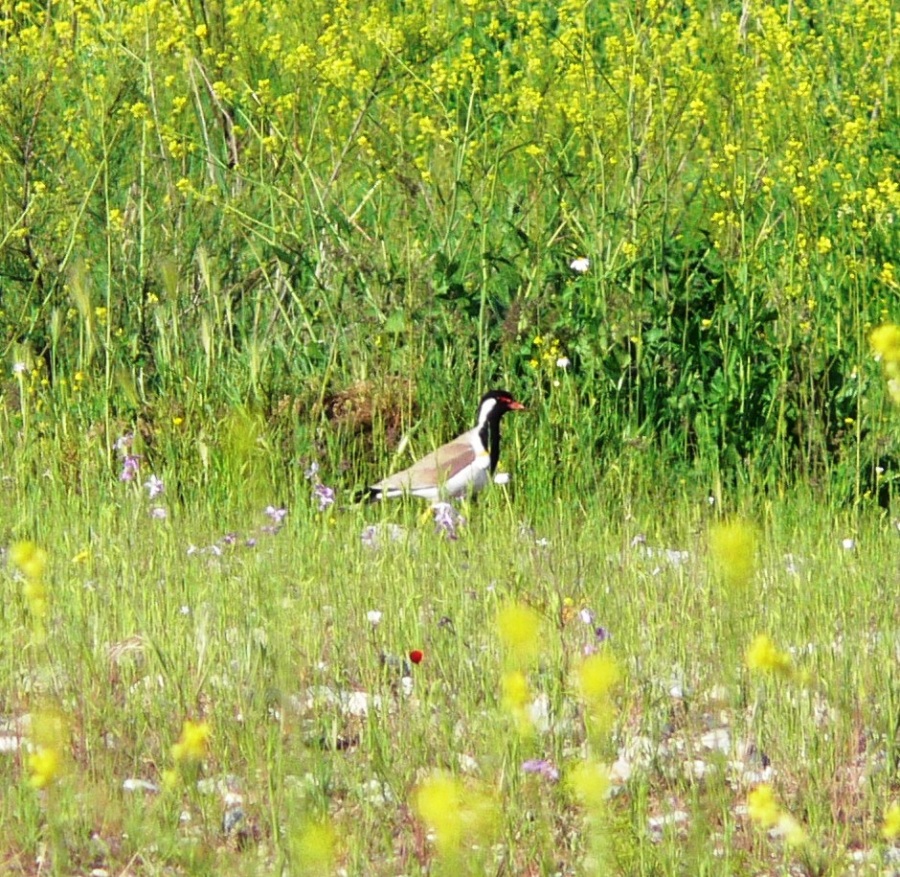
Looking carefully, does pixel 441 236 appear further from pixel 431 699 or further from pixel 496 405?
pixel 431 699

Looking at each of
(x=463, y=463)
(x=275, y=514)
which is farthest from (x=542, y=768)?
(x=463, y=463)

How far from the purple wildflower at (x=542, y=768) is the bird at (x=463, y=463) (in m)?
2.44

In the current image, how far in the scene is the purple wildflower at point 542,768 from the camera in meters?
2.99

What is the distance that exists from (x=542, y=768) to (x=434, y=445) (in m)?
3.23

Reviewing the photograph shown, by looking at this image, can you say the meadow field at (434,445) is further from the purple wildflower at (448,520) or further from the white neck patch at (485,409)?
the white neck patch at (485,409)

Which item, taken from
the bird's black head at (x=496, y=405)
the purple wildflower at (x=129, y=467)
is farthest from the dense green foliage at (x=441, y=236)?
the purple wildflower at (x=129, y=467)

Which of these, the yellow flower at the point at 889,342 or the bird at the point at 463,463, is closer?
the yellow flower at the point at 889,342

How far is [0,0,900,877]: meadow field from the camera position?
9.71 ft

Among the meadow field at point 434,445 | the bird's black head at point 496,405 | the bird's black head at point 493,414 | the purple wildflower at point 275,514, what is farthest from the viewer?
the bird's black head at point 496,405

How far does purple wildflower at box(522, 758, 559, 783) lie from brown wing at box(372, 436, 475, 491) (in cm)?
253

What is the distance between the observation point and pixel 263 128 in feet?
24.8

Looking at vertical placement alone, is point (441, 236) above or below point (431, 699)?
above

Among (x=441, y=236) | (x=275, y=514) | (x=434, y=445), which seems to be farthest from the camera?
(x=441, y=236)

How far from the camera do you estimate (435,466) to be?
5.68 metres
